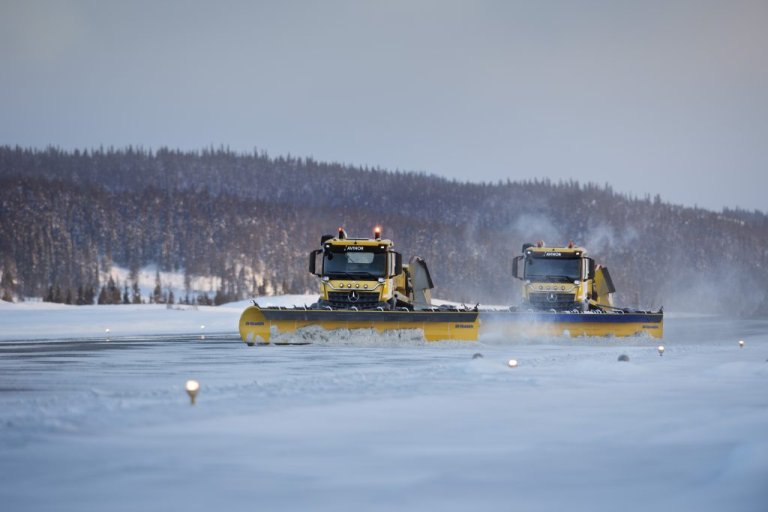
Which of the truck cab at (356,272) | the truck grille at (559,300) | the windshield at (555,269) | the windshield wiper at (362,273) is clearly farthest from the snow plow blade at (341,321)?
the windshield at (555,269)

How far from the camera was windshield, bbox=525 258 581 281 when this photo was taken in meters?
33.2

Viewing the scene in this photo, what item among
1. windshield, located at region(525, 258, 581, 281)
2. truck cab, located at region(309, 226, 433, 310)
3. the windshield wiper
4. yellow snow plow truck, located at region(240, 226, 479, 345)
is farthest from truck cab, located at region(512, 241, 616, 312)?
the windshield wiper

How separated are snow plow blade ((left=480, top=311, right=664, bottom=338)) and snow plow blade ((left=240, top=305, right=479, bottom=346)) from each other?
12.4 feet

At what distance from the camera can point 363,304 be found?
2819 centimetres

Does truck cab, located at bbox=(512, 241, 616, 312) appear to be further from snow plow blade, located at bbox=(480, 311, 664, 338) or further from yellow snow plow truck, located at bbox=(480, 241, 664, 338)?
snow plow blade, located at bbox=(480, 311, 664, 338)

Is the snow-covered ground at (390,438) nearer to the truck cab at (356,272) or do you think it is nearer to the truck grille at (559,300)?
the truck cab at (356,272)

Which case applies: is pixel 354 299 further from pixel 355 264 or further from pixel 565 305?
pixel 565 305

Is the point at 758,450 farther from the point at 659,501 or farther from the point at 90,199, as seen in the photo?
the point at 90,199

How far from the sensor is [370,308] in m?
28.1

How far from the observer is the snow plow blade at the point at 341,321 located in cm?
2622

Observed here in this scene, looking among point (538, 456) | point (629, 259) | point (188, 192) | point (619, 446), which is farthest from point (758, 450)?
point (629, 259)

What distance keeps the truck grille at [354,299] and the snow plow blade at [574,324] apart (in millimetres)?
4220

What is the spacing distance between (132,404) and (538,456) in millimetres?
4999

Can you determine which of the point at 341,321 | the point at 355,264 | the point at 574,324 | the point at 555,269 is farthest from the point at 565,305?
the point at 341,321
